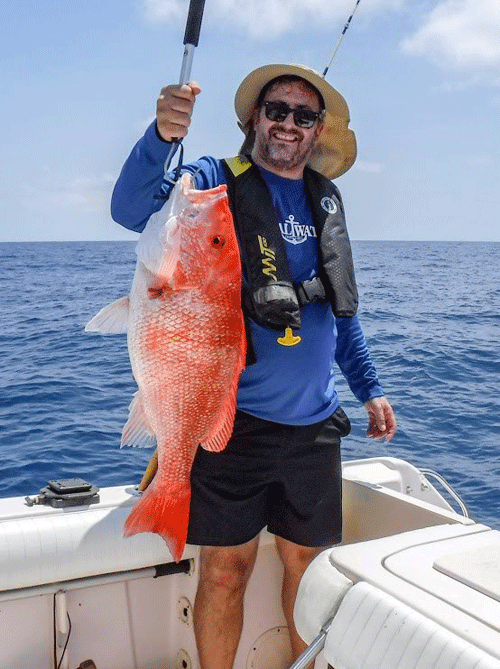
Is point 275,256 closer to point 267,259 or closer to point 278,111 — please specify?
point 267,259

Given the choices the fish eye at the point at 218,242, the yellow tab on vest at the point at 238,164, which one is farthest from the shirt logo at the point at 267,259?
the fish eye at the point at 218,242

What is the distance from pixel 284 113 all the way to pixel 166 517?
1.53 meters

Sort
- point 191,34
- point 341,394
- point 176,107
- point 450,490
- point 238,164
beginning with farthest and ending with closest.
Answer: point 341,394, point 450,490, point 238,164, point 191,34, point 176,107

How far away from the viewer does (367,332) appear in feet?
52.2

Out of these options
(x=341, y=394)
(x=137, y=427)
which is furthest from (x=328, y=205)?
(x=341, y=394)

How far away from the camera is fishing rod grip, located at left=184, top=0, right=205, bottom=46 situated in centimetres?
240

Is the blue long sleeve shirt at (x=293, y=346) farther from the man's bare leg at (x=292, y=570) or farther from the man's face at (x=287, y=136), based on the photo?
the man's bare leg at (x=292, y=570)

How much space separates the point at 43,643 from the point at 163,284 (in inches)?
62.3

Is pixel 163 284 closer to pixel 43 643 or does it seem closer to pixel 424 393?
pixel 43 643

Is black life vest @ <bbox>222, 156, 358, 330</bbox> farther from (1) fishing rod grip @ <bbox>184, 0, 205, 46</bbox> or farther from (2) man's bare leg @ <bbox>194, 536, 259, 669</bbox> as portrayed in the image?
(2) man's bare leg @ <bbox>194, 536, 259, 669</bbox>

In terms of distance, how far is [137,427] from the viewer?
2.50 m

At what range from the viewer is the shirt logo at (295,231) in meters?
3.02

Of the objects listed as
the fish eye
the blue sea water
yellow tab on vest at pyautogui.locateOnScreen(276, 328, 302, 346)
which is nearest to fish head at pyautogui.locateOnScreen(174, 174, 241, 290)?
the fish eye

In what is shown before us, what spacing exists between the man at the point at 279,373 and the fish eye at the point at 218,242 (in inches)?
16.3
